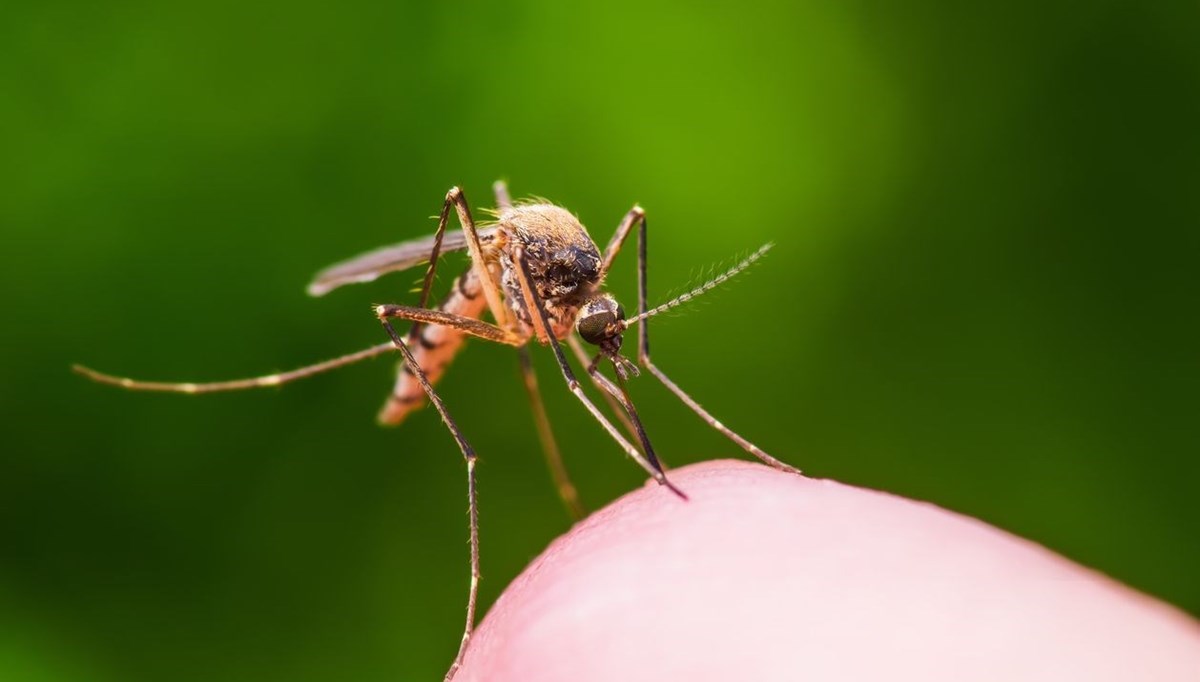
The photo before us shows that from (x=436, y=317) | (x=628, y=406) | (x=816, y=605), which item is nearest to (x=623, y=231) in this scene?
(x=436, y=317)

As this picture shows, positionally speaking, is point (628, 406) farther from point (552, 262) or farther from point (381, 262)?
point (381, 262)

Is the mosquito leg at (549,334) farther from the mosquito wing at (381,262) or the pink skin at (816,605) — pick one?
the pink skin at (816,605)

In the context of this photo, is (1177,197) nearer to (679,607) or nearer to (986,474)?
(986,474)

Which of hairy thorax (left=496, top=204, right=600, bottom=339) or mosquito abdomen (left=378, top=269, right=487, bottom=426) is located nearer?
hairy thorax (left=496, top=204, right=600, bottom=339)

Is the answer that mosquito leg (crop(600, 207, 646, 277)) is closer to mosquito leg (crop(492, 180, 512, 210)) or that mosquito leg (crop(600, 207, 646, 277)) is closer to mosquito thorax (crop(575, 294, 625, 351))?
mosquito thorax (crop(575, 294, 625, 351))

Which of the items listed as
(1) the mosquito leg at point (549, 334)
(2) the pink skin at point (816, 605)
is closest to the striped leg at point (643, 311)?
(1) the mosquito leg at point (549, 334)

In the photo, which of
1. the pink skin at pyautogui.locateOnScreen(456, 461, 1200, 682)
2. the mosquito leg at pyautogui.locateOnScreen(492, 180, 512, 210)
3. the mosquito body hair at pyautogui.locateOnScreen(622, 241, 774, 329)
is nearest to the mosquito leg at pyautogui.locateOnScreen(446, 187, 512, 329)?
the mosquito leg at pyautogui.locateOnScreen(492, 180, 512, 210)
